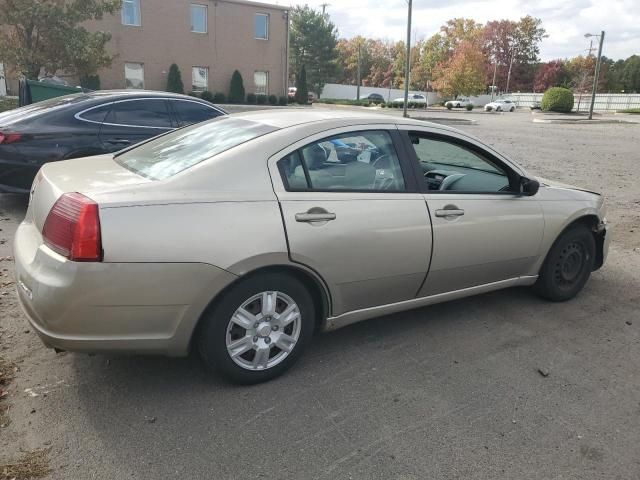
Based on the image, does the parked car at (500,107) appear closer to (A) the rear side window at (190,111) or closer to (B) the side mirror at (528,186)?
(A) the rear side window at (190,111)

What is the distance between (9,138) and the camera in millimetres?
6305

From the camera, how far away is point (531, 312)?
4473 millimetres

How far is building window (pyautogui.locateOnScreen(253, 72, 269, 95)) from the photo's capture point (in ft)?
120

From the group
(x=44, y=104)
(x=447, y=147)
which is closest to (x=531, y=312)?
(x=447, y=147)

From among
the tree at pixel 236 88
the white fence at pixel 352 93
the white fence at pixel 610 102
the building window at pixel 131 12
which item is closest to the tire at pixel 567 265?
the building window at pixel 131 12

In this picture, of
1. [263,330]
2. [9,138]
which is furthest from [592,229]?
[9,138]

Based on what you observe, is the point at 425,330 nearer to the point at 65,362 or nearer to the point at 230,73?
the point at 65,362

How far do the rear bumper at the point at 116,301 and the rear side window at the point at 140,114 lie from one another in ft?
14.9

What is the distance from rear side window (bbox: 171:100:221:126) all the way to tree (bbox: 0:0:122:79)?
1107 cm

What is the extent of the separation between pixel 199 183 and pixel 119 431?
1.35m

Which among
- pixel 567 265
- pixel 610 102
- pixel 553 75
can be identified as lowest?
pixel 567 265

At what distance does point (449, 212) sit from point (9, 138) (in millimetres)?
5303

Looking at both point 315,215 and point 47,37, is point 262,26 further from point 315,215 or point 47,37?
point 315,215

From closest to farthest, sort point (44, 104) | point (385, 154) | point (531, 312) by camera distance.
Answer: point (385, 154), point (531, 312), point (44, 104)
